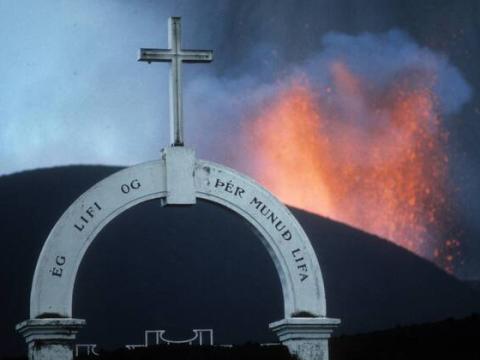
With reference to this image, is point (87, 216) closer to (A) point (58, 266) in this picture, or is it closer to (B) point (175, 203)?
(A) point (58, 266)

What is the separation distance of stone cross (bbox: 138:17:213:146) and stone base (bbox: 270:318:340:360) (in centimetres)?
345

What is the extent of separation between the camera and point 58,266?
719 inches

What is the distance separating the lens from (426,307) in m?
78.7

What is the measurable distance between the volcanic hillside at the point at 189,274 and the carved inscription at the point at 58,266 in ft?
157

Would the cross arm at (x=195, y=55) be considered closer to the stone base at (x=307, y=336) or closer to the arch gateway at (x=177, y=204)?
the arch gateway at (x=177, y=204)

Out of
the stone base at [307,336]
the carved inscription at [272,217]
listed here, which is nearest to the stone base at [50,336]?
the stone base at [307,336]

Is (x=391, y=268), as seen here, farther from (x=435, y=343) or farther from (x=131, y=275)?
(x=435, y=343)

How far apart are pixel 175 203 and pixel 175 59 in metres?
2.49

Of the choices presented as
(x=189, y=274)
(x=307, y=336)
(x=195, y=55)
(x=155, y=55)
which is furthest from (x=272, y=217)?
(x=189, y=274)

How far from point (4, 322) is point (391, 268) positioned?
2728cm

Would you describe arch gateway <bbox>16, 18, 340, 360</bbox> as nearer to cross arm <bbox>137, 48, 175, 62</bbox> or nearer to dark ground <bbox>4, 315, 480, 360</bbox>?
cross arm <bbox>137, 48, 175, 62</bbox>

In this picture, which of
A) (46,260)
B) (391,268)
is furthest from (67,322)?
(391,268)

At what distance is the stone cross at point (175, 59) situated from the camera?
1941cm

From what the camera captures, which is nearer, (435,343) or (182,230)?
(435,343)
